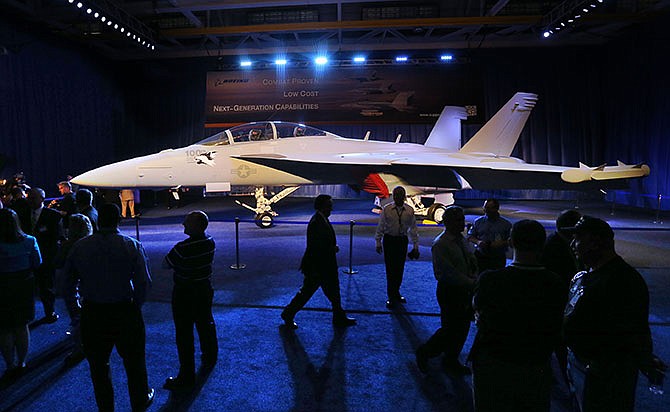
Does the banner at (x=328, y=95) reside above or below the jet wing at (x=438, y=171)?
above

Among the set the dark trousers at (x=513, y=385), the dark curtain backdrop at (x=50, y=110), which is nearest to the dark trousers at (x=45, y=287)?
the dark trousers at (x=513, y=385)

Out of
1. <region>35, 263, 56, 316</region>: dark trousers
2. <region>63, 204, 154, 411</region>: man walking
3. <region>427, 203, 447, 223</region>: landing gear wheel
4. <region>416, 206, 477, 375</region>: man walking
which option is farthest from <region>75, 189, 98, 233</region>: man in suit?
<region>427, 203, 447, 223</region>: landing gear wheel

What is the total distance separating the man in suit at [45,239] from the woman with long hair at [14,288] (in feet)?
3.82

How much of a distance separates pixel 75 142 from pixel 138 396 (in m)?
15.8

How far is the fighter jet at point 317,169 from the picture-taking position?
8844 millimetres

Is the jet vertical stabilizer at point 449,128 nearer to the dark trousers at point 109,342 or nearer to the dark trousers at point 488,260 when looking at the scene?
the dark trousers at point 488,260

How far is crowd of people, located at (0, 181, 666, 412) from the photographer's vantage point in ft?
5.70

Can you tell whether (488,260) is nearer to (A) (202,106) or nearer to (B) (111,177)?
(B) (111,177)

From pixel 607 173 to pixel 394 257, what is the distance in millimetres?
6364

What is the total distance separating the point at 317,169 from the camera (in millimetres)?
10148

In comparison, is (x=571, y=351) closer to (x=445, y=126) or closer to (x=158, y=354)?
(x=158, y=354)

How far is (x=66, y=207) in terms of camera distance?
5055 mm

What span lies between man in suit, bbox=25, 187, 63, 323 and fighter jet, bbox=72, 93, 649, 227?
4.61m

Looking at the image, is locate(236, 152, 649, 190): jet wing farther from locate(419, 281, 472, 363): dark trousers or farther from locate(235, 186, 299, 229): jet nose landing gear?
locate(419, 281, 472, 363): dark trousers
